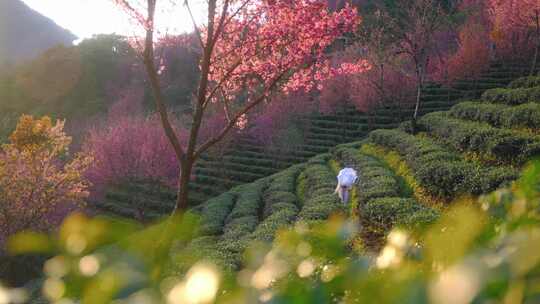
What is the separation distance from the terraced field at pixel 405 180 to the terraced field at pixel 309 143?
870 cm

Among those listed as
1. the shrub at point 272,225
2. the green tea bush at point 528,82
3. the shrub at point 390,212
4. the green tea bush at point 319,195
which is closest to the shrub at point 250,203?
the green tea bush at point 319,195

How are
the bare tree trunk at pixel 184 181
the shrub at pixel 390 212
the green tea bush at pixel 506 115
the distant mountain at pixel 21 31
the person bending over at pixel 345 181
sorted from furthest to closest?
the distant mountain at pixel 21 31 → the green tea bush at pixel 506 115 → the person bending over at pixel 345 181 → the shrub at pixel 390 212 → the bare tree trunk at pixel 184 181

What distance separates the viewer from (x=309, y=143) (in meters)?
36.2

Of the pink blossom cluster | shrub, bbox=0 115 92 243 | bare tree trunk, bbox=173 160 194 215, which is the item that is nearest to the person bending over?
the pink blossom cluster

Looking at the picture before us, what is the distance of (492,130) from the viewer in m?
12.5

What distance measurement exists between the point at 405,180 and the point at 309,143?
2171 centimetres

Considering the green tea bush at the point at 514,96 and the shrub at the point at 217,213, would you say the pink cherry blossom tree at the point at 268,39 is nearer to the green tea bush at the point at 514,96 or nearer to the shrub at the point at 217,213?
the shrub at the point at 217,213

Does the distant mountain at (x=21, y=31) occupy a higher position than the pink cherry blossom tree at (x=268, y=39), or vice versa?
the distant mountain at (x=21, y=31)

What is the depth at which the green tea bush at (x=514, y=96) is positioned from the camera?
15336 mm

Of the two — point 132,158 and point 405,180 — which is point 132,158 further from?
point 405,180

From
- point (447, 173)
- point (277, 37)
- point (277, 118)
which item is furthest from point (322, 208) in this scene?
point (277, 118)

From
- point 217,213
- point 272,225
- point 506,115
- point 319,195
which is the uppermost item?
point 506,115

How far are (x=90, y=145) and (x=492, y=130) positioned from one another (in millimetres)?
24579

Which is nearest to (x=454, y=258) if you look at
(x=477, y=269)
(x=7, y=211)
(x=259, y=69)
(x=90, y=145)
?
(x=477, y=269)
